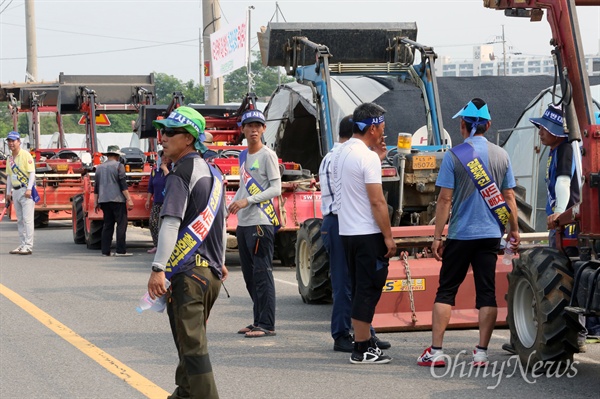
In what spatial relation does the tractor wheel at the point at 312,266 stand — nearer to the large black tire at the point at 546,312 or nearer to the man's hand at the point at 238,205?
the man's hand at the point at 238,205

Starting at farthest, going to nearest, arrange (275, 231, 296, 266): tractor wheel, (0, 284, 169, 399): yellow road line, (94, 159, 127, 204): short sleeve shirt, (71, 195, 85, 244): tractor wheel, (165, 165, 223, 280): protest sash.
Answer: (71, 195, 85, 244): tractor wheel, (94, 159, 127, 204): short sleeve shirt, (275, 231, 296, 266): tractor wheel, (0, 284, 169, 399): yellow road line, (165, 165, 223, 280): protest sash

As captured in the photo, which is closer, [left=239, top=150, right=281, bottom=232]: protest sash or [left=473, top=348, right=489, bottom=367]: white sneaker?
[left=473, top=348, right=489, bottom=367]: white sneaker

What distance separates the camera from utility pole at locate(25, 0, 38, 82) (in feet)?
153

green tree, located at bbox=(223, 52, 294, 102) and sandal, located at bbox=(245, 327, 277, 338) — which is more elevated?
green tree, located at bbox=(223, 52, 294, 102)

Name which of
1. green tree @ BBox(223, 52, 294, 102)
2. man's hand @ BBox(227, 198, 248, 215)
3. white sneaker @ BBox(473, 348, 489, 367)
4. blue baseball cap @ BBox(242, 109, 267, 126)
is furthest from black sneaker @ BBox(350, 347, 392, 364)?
green tree @ BBox(223, 52, 294, 102)

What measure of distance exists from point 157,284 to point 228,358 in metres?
2.82

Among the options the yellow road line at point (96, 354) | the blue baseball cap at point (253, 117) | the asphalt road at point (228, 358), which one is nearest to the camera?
the asphalt road at point (228, 358)

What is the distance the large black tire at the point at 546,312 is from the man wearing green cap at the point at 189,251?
99.2 inches

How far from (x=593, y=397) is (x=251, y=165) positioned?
401 centimetres

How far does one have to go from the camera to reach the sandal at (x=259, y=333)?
950 centimetres

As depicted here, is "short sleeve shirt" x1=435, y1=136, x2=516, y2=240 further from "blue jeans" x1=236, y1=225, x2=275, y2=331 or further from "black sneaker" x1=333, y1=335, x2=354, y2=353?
"blue jeans" x1=236, y1=225, x2=275, y2=331

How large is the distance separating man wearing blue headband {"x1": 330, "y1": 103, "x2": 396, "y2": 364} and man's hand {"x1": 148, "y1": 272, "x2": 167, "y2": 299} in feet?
8.01

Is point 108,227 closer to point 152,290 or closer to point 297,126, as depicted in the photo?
point 297,126

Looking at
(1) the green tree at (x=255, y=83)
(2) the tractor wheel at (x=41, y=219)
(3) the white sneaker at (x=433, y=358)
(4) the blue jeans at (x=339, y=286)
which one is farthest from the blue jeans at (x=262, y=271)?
(1) the green tree at (x=255, y=83)
